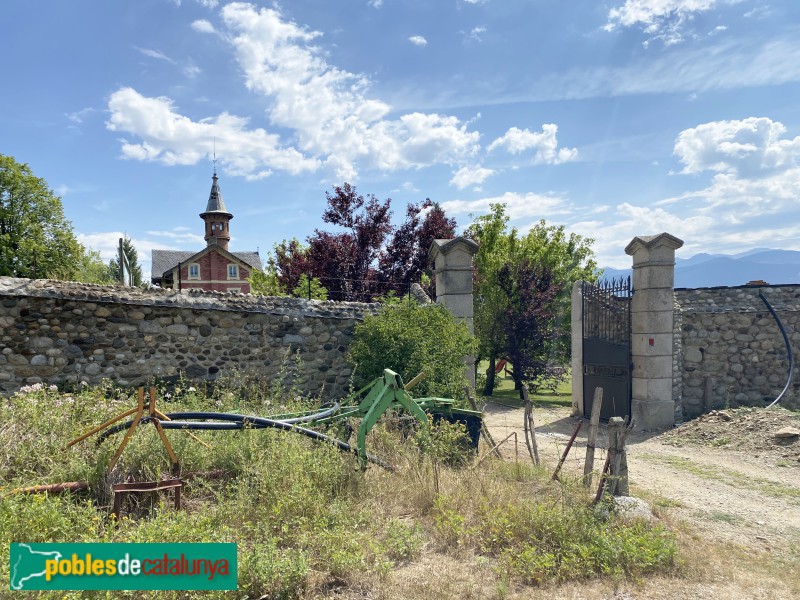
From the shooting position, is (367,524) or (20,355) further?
(20,355)

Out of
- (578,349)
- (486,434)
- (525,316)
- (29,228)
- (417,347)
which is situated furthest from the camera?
(29,228)

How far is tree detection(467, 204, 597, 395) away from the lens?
15320mm

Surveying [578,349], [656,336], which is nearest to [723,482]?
[656,336]

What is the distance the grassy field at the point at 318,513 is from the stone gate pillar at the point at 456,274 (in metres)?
4.10

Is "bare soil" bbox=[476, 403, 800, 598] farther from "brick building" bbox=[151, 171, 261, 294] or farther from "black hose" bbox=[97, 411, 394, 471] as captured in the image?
"brick building" bbox=[151, 171, 261, 294]

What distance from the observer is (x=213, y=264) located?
41.2 m

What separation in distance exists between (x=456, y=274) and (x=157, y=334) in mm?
5218

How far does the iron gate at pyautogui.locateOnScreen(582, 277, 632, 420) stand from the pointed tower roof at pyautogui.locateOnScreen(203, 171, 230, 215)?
40.8 m

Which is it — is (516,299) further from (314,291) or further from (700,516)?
(700,516)

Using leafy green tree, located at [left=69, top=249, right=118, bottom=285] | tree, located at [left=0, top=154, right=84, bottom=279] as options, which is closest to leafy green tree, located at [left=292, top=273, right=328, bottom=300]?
tree, located at [left=0, top=154, right=84, bottom=279]

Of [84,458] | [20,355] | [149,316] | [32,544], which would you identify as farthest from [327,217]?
[32,544]

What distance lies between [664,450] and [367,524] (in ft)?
21.2

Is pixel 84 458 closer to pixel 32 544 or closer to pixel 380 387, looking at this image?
Result: pixel 32 544

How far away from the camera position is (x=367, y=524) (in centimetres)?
448
